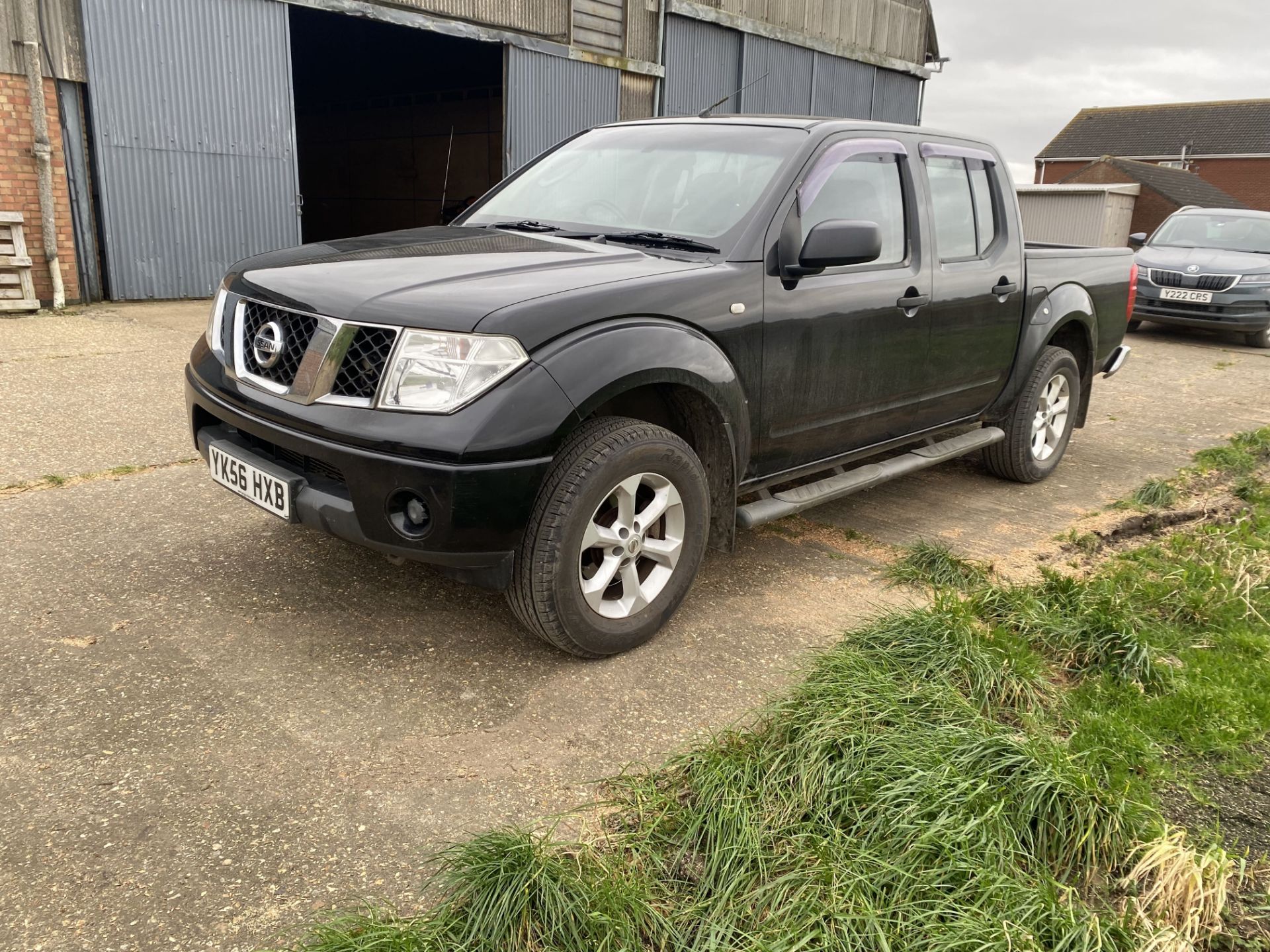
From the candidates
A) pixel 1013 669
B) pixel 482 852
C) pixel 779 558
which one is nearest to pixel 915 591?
pixel 779 558

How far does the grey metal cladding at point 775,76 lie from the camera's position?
16688 mm

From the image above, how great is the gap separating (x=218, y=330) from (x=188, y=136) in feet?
27.6

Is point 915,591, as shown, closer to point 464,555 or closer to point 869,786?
point 869,786

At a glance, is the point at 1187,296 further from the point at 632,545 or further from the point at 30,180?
the point at 30,180

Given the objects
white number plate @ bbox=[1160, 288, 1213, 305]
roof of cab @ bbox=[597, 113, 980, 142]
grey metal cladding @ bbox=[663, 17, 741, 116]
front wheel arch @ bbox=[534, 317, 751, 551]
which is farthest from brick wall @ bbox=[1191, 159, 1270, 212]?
front wheel arch @ bbox=[534, 317, 751, 551]

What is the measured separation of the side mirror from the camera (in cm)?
349

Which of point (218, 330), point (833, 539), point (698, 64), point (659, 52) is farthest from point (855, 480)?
point (698, 64)

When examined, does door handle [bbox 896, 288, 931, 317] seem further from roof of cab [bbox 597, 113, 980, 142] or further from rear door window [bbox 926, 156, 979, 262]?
roof of cab [bbox 597, 113, 980, 142]

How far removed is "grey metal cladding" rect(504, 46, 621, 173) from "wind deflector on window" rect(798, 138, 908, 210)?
9413 mm

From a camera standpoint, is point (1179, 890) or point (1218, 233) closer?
point (1179, 890)

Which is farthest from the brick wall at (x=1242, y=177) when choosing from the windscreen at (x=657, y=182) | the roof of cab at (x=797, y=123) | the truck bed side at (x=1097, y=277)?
the windscreen at (x=657, y=182)

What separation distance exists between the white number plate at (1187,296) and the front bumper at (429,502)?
1143 centimetres

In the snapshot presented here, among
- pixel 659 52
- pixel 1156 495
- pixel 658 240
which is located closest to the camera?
pixel 658 240

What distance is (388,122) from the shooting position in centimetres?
2053
